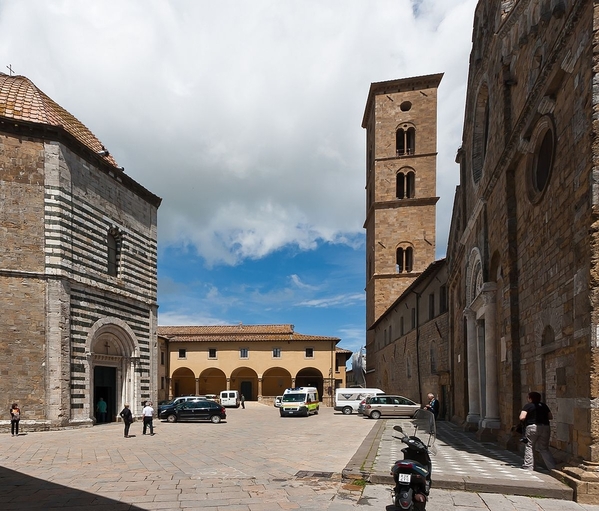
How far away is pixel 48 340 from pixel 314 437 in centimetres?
1066

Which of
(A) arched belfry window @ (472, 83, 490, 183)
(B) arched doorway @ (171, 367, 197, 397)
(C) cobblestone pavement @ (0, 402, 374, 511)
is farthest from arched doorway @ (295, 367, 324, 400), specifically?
(A) arched belfry window @ (472, 83, 490, 183)

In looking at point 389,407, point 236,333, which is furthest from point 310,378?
point 389,407

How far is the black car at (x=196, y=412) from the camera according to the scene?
86.1 feet

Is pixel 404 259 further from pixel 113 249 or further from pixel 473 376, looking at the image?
pixel 473 376

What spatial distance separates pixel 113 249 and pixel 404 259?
90.7 ft

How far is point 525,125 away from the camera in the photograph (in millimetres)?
10758

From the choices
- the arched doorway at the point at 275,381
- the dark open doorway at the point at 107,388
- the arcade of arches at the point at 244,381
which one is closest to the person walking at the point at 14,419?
the dark open doorway at the point at 107,388

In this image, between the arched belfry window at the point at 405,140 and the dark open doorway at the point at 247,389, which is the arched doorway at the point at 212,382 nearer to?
the dark open doorway at the point at 247,389

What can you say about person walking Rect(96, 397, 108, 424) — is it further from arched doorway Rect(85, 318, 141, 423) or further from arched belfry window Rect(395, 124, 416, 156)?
arched belfry window Rect(395, 124, 416, 156)

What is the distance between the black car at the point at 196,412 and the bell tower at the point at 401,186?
2238 cm

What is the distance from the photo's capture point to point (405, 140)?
4825 centimetres

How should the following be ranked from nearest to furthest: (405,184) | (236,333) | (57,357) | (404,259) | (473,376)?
1. (473,376)
2. (57,357)
3. (404,259)
4. (405,184)
5. (236,333)

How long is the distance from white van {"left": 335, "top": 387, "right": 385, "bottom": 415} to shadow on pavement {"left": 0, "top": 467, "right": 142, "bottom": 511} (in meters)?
25.6

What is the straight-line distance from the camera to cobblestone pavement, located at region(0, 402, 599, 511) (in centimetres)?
757
